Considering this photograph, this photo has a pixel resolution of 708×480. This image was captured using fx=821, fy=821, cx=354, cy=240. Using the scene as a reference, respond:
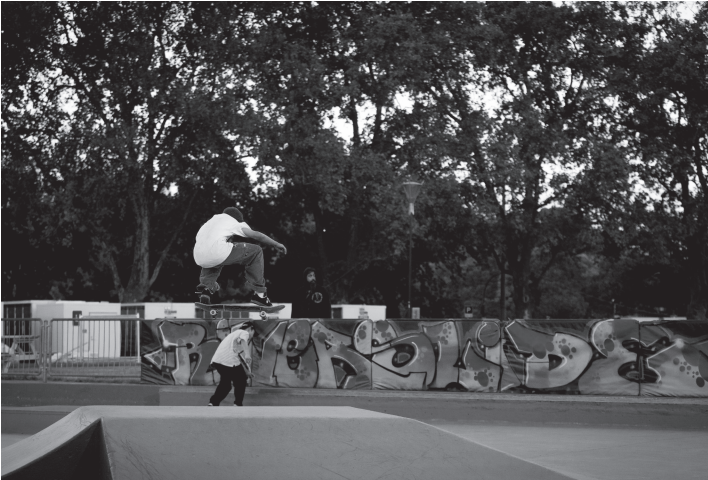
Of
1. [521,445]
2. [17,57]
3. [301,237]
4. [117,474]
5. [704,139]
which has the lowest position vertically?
[521,445]

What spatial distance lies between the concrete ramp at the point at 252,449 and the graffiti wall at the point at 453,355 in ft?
22.8

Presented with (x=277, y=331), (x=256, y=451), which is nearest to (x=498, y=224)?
(x=277, y=331)

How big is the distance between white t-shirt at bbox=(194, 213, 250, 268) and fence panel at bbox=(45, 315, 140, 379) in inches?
412

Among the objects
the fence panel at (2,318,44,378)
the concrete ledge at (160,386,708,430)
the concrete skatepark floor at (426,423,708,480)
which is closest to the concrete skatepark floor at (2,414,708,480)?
the concrete skatepark floor at (426,423,708,480)

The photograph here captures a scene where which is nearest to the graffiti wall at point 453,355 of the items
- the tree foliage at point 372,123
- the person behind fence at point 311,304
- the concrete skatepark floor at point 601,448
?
the person behind fence at point 311,304

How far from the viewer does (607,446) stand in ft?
36.6

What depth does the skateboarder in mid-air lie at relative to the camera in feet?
24.7

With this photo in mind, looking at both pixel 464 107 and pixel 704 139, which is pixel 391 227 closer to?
pixel 464 107

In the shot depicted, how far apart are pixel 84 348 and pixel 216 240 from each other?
11.3 m

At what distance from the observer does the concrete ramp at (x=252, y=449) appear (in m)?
7.20

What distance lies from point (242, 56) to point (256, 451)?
2472 centimetres

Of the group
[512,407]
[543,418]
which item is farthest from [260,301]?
[543,418]

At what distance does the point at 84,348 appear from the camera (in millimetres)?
17578

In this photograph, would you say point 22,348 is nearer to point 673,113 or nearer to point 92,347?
point 92,347
